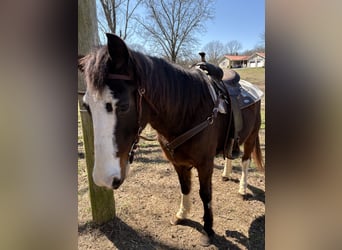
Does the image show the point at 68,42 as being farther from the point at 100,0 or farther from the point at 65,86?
the point at 100,0

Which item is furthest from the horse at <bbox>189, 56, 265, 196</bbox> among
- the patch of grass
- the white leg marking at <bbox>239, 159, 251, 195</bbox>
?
the patch of grass

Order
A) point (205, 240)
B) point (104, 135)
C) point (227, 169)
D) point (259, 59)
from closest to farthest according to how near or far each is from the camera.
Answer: point (259, 59), point (104, 135), point (205, 240), point (227, 169)

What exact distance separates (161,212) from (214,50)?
743 mm

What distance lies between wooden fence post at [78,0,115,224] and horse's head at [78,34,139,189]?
6 centimetres

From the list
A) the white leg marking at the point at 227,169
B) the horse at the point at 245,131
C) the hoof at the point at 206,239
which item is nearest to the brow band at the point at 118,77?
the horse at the point at 245,131

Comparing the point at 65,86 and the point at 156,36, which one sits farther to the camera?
the point at 156,36

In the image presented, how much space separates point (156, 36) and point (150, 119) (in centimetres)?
28

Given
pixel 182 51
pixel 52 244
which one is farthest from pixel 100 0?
pixel 52 244

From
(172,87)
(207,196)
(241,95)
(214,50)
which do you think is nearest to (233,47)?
(214,50)

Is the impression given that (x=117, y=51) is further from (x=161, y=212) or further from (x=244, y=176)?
(x=244, y=176)

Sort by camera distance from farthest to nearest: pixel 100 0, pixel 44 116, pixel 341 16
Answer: pixel 100 0
pixel 44 116
pixel 341 16

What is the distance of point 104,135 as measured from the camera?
59cm

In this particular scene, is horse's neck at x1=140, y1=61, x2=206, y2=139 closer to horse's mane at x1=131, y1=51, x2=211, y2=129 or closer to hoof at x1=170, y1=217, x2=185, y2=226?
horse's mane at x1=131, y1=51, x2=211, y2=129

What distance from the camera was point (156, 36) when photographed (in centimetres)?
80
